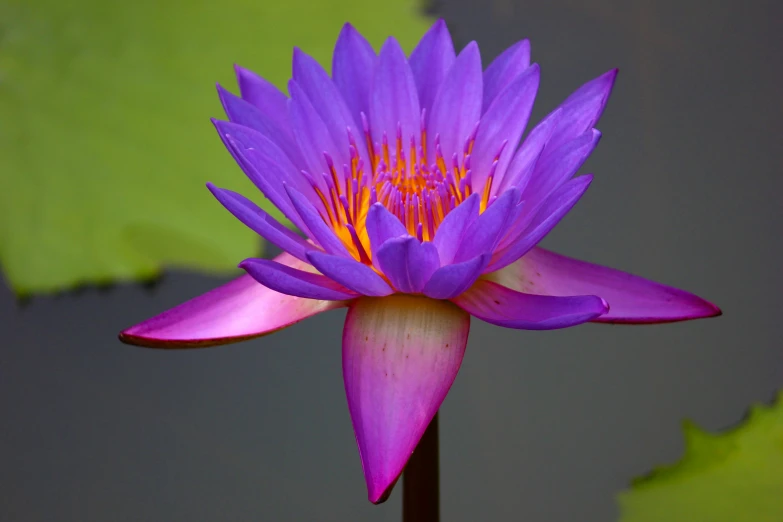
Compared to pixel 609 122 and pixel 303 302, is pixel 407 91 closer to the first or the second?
pixel 303 302

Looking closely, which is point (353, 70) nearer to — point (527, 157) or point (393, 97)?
point (393, 97)

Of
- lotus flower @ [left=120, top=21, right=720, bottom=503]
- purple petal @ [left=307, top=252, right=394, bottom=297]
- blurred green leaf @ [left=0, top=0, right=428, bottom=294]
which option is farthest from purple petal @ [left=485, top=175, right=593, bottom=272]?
blurred green leaf @ [left=0, top=0, right=428, bottom=294]

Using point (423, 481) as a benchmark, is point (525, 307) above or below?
above

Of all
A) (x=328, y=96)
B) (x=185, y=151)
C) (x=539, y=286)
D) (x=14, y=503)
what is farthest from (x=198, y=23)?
(x=539, y=286)

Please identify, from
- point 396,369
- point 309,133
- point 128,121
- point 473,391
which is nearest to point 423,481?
point 396,369

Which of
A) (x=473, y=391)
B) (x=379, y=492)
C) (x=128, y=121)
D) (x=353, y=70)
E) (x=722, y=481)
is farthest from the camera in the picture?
(x=128, y=121)

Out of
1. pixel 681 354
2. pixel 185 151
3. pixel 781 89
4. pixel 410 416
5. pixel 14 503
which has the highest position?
pixel 781 89

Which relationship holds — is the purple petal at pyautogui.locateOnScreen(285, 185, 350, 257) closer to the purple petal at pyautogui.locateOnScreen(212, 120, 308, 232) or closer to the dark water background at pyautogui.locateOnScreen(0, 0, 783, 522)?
the purple petal at pyautogui.locateOnScreen(212, 120, 308, 232)
